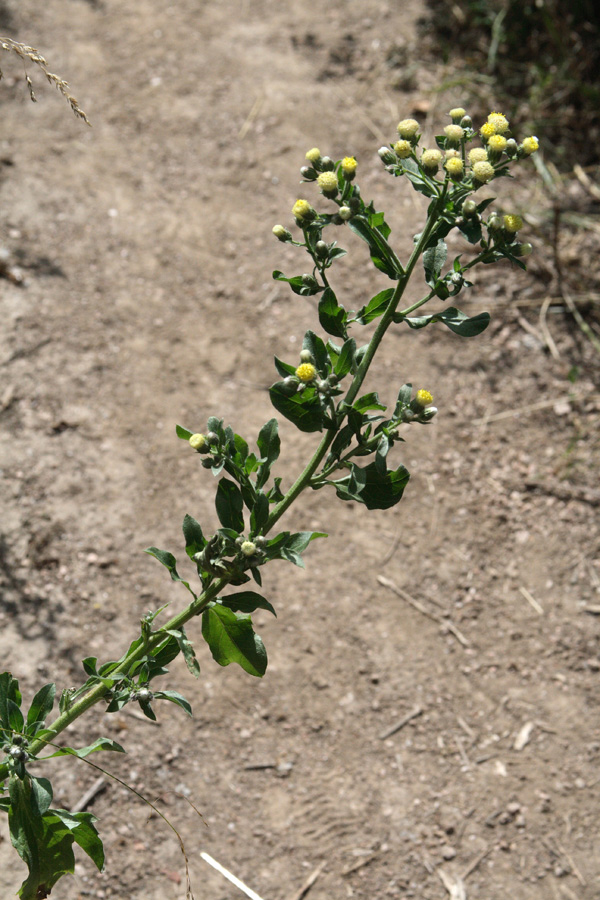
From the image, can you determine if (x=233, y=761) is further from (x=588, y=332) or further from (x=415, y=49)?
(x=415, y=49)

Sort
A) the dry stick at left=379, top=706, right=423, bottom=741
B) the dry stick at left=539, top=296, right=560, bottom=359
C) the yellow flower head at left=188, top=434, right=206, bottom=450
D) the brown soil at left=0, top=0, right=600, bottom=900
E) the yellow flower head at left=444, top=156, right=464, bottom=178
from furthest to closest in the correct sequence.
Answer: the dry stick at left=539, top=296, right=560, bottom=359
the dry stick at left=379, top=706, right=423, bottom=741
the brown soil at left=0, top=0, right=600, bottom=900
the yellow flower head at left=188, top=434, right=206, bottom=450
the yellow flower head at left=444, top=156, right=464, bottom=178

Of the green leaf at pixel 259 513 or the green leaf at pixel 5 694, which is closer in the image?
the green leaf at pixel 259 513

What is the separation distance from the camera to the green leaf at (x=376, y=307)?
1.63 metres

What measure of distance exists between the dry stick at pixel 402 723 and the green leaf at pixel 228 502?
4.25 ft

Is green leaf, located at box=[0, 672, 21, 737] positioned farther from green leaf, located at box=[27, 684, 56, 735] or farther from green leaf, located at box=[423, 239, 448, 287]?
green leaf, located at box=[423, 239, 448, 287]

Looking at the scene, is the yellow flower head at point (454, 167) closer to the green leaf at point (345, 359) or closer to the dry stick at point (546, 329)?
the green leaf at point (345, 359)

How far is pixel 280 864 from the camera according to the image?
2.39m

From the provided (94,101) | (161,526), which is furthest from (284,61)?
(161,526)

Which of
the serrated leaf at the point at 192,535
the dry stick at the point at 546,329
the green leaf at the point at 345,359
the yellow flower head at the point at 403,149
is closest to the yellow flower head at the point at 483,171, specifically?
the yellow flower head at the point at 403,149

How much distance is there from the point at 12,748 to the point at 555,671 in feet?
6.27

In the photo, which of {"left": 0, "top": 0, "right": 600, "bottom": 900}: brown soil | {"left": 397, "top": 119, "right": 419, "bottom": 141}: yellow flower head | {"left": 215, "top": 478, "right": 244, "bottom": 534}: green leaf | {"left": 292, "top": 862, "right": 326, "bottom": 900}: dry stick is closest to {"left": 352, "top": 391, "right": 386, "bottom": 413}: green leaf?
{"left": 215, "top": 478, "right": 244, "bottom": 534}: green leaf

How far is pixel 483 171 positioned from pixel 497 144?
91 millimetres

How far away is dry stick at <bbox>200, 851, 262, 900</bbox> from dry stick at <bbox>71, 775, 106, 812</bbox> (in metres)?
0.37

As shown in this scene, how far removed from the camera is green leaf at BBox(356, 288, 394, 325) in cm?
163
